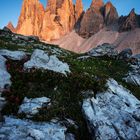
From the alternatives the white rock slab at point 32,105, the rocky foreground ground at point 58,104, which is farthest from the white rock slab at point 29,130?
the white rock slab at point 32,105

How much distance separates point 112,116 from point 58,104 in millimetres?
3400

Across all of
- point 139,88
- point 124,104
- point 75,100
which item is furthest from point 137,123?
point 139,88

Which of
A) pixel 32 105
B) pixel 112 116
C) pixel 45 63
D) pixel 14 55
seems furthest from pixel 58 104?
pixel 14 55

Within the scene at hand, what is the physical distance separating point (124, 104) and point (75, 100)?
335 cm

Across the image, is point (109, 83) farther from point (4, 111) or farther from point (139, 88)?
point (4, 111)

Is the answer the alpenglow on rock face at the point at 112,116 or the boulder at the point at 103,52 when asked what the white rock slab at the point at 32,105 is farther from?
the boulder at the point at 103,52

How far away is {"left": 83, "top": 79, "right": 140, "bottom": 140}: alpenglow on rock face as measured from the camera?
1557cm

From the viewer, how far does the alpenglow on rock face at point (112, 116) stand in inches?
613

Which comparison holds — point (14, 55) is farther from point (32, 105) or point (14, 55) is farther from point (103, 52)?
point (103, 52)

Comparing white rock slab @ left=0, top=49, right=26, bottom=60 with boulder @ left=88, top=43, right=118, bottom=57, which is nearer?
white rock slab @ left=0, top=49, right=26, bottom=60

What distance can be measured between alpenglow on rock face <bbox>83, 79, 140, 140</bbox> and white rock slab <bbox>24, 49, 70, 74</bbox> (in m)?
4.56

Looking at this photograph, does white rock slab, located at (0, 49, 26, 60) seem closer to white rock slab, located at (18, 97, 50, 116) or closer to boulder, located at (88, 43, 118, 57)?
white rock slab, located at (18, 97, 50, 116)

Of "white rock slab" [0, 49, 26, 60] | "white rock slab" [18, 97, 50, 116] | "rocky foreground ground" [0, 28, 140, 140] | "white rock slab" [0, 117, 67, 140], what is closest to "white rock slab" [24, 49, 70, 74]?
"rocky foreground ground" [0, 28, 140, 140]

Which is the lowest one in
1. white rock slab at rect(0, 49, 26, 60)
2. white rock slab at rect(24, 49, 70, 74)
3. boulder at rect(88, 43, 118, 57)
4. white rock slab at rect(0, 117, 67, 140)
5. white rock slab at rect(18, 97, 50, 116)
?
white rock slab at rect(0, 117, 67, 140)
